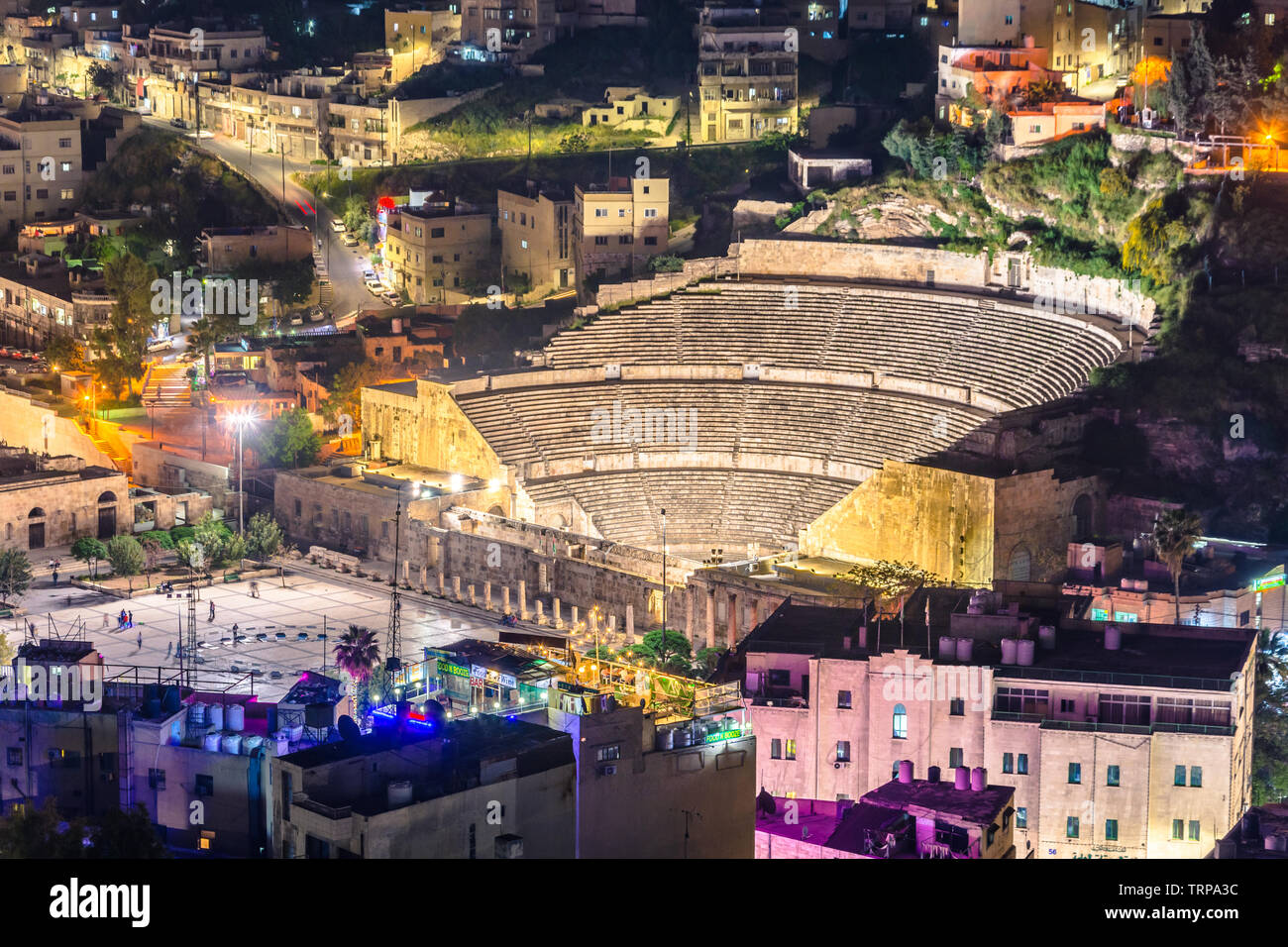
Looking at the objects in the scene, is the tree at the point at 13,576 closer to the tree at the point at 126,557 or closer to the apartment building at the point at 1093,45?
the tree at the point at 126,557

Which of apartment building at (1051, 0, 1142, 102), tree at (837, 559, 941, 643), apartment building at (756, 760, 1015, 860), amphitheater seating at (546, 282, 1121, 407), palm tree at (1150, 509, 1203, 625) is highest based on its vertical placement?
apartment building at (1051, 0, 1142, 102)

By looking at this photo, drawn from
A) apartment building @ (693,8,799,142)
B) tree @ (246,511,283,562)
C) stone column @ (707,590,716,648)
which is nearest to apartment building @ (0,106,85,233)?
apartment building @ (693,8,799,142)

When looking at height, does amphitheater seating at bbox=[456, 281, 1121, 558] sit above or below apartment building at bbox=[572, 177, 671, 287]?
below

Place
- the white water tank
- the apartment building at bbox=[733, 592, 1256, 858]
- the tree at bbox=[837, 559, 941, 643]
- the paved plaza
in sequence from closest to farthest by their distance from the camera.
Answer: the white water tank → the apartment building at bbox=[733, 592, 1256, 858] → the tree at bbox=[837, 559, 941, 643] → the paved plaza

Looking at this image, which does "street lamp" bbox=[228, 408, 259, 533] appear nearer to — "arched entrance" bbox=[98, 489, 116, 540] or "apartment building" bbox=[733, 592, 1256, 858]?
"arched entrance" bbox=[98, 489, 116, 540]

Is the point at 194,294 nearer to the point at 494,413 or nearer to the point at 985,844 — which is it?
the point at 494,413

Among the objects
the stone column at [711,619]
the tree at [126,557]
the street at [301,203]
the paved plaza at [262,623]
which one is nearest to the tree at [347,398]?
the paved plaza at [262,623]
